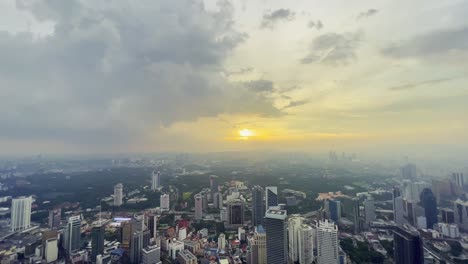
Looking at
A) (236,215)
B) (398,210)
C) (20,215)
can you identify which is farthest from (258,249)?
(20,215)

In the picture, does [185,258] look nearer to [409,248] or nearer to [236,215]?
[236,215]

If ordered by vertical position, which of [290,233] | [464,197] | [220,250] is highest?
[464,197]

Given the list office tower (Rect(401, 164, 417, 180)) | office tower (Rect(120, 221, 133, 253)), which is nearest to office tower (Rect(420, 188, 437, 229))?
office tower (Rect(401, 164, 417, 180))

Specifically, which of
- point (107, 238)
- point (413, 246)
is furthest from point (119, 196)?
point (413, 246)

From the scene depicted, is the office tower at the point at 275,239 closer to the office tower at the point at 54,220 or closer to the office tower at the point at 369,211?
the office tower at the point at 369,211

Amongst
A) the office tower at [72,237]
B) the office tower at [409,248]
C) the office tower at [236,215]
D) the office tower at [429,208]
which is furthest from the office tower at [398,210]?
the office tower at [72,237]

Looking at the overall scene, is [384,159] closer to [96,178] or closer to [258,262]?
[258,262]
